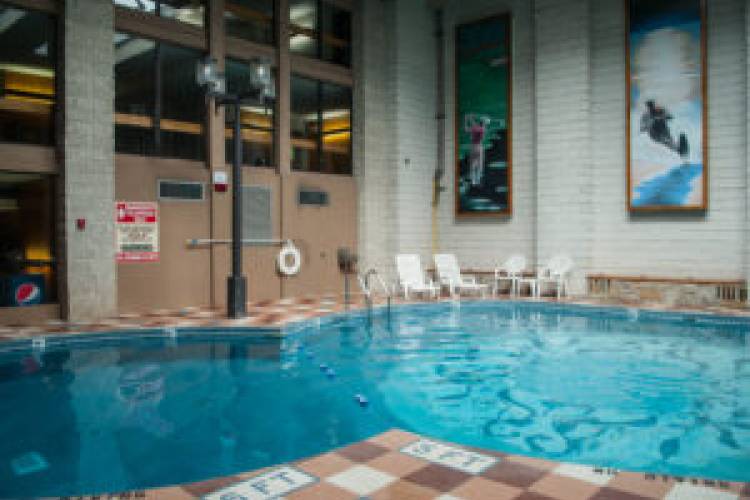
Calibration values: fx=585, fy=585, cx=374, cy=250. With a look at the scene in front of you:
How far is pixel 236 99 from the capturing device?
7.08 meters

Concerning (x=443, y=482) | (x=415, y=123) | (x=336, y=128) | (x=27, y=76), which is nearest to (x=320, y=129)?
(x=336, y=128)

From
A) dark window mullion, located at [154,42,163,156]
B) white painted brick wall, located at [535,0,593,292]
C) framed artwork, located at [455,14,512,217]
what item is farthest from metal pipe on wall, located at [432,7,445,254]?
dark window mullion, located at [154,42,163,156]

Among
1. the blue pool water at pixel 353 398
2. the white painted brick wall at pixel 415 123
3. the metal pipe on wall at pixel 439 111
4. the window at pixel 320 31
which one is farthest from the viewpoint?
the metal pipe on wall at pixel 439 111

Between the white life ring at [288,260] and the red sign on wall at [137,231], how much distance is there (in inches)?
79.9

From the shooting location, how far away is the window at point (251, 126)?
9.09 meters

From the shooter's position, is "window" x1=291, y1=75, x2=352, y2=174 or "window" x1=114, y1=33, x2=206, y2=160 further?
"window" x1=291, y1=75, x2=352, y2=174

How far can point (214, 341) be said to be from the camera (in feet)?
21.2

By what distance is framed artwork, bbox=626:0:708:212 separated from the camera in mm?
8906

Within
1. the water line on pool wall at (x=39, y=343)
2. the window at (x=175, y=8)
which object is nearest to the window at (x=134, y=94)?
the window at (x=175, y=8)

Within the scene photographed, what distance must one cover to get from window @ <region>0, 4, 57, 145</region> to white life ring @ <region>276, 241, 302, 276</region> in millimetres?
3650

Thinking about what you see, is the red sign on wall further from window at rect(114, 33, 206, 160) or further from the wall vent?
the wall vent

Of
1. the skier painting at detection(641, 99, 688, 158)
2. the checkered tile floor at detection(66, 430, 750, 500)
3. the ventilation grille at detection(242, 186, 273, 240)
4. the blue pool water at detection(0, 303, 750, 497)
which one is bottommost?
the blue pool water at detection(0, 303, 750, 497)

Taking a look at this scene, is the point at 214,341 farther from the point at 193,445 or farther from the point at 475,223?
the point at 475,223

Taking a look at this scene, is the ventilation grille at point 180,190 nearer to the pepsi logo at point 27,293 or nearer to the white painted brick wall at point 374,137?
the pepsi logo at point 27,293
